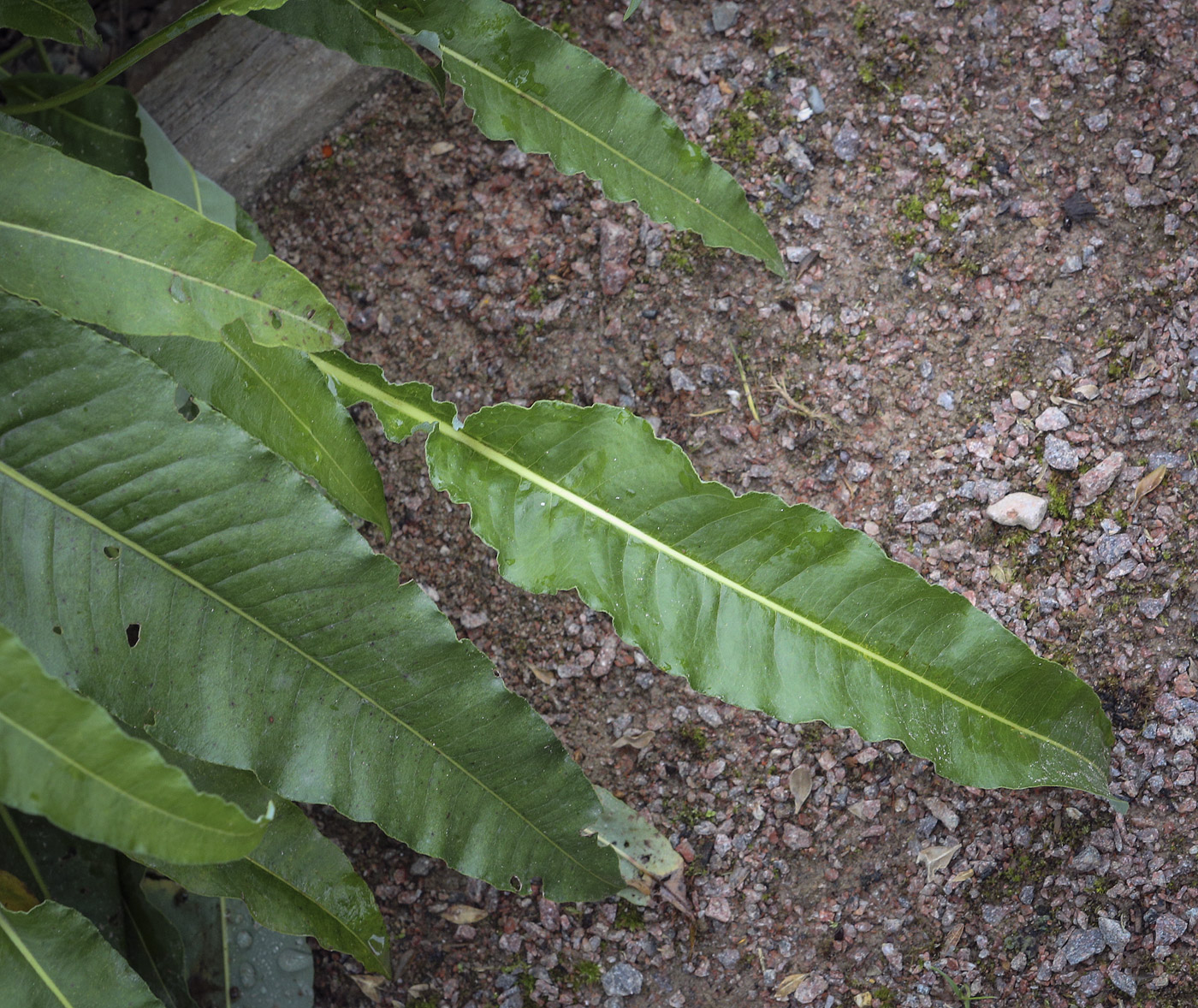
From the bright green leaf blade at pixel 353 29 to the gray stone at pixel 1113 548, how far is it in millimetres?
1111

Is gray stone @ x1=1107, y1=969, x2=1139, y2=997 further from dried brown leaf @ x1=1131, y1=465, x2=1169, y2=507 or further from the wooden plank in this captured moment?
the wooden plank

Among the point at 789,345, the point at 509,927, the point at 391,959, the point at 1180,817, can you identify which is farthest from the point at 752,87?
the point at 391,959

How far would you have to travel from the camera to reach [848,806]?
1335 millimetres

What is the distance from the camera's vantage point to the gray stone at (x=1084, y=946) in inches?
47.6

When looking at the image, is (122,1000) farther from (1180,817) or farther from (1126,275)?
(1126,275)

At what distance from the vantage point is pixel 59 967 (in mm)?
1061

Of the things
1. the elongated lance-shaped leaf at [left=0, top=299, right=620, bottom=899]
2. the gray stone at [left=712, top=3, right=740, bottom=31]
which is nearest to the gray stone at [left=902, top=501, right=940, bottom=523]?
the elongated lance-shaped leaf at [left=0, top=299, right=620, bottom=899]

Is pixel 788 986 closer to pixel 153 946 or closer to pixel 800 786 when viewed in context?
pixel 800 786

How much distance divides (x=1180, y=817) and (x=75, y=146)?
1855mm

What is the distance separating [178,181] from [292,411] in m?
0.54

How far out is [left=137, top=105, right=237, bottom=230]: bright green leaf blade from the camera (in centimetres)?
138

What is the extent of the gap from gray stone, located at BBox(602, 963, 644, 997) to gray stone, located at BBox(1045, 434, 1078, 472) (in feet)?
3.17

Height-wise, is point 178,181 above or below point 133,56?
below

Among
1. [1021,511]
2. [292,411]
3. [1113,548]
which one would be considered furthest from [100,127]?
[1113,548]
